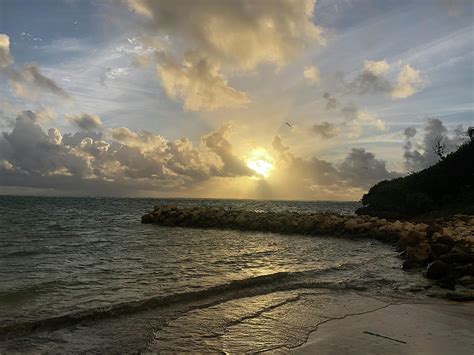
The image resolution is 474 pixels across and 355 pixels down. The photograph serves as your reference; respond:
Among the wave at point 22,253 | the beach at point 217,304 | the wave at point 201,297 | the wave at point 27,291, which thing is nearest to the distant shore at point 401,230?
the beach at point 217,304

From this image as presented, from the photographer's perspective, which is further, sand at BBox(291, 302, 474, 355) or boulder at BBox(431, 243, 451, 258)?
boulder at BBox(431, 243, 451, 258)

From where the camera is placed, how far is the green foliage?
3678 centimetres

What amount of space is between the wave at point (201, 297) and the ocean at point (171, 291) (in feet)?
0.07

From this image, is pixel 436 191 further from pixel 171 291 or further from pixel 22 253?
pixel 22 253

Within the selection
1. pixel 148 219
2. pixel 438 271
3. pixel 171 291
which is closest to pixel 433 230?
pixel 438 271

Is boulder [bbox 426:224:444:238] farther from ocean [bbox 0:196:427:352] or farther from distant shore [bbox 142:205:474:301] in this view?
ocean [bbox 0:196:427:352]

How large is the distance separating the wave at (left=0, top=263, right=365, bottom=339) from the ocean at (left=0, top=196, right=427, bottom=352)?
0.02 meters

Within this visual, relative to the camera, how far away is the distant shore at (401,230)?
12484 millimetres

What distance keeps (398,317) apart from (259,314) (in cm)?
277

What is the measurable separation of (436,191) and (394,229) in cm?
1757

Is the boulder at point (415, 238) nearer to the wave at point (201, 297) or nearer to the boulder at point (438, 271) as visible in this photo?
the boulder at point (438, 271)

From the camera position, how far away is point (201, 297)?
388 inches

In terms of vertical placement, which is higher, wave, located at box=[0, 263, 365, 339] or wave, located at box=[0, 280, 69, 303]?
wave, located at box=[0, 263, 365, 339]

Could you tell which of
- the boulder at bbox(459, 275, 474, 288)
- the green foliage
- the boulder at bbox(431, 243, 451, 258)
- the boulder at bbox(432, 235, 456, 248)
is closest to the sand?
the boulder at bbox(459, 275, 474, 288)
